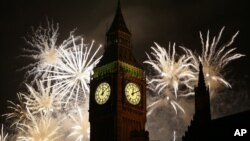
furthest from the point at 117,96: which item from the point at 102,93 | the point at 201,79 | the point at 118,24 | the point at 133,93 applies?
the point at 201,79

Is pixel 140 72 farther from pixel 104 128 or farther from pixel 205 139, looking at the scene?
pixel 205 139

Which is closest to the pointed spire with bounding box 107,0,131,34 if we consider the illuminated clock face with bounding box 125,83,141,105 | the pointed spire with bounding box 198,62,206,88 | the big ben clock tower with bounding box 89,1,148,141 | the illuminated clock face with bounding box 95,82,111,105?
the big ben clock tower with bounding box 89,1,148,141

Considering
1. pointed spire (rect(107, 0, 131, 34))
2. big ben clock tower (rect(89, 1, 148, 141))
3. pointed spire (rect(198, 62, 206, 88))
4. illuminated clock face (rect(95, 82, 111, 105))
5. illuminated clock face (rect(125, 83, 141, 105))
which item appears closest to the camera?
pointed spire (rect(198, 62, 206, 88))

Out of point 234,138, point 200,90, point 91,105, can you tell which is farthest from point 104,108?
point 234,138

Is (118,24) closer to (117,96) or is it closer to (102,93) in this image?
(102,93)

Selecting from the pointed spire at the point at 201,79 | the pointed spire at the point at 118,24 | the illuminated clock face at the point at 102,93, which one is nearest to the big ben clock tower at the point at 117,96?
the illuminated clock face at the point at 102,93

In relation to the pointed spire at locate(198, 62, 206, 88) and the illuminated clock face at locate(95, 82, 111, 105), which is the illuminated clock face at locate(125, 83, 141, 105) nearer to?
the illuminated clock face at locate(95, 82, 111, 105)
